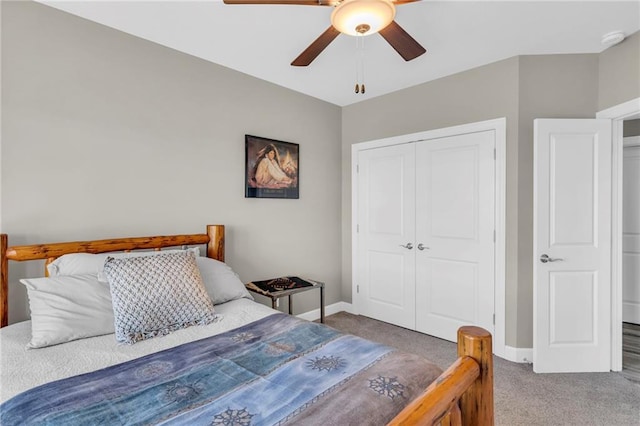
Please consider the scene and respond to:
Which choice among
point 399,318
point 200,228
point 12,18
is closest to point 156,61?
point 12,18

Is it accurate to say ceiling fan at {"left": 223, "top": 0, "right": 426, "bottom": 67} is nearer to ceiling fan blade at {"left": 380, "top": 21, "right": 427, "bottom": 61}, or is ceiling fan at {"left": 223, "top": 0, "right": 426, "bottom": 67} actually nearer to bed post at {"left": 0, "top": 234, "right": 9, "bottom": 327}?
ceiling fan blade at {"left": 380, "top": 21, "right": 427, "bottom": 61}

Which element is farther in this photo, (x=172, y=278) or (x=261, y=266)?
(x=261, y=266)

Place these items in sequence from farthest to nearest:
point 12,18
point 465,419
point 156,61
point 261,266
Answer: point 261,266 → point 156,61 → point 12,18 → point 465,419

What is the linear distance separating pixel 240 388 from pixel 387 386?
53 centimetres

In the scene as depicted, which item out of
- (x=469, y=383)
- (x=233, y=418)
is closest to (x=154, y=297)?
(x=233, y=418)

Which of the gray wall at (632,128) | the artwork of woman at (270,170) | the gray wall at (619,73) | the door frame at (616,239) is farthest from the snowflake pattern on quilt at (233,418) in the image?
the gray wall at (632,128)

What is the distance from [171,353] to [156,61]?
2.18m

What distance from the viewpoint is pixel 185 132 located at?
8.80 feet

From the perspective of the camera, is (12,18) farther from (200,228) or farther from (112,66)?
(200,228)

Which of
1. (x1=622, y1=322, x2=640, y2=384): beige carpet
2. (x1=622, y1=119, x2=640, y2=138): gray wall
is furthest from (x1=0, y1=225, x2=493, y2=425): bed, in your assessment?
(x1=622, y1=119, x2=640, y2=138): gray wall

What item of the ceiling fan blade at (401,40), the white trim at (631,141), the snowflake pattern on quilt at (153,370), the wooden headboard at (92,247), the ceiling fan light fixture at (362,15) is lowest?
the snowflake pattern on quilt at (153,370)

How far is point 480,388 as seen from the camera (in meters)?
1.05

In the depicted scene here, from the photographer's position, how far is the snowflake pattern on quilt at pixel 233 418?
3.19 feet

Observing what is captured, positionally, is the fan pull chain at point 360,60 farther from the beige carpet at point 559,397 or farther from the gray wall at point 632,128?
the gray wall at point 632,128
